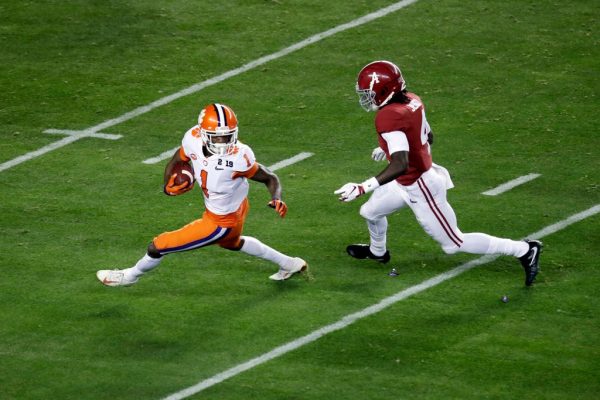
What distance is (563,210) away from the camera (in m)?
12.2

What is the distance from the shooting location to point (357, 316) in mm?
10305

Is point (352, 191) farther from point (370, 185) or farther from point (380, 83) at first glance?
point (380, 83)

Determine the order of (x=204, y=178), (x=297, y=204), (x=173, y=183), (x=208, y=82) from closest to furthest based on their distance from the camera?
(x=204, y=178)
(x=173, y=183)
(x=297, y=204)
(x=208, y=82)

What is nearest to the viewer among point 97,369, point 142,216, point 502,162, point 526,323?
point 97,369

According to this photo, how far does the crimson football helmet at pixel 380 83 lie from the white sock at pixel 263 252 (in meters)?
1.42

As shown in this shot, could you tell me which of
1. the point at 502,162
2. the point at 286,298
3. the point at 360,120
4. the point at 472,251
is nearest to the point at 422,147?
the point at 472,251

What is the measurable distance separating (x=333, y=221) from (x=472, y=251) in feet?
6.06

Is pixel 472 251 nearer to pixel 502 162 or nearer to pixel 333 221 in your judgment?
pixel 333 221

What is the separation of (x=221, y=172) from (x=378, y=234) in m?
1.62

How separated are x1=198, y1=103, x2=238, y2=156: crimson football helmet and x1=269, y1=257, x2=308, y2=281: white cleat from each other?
1.16 m

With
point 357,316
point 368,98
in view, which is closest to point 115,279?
point 357,316

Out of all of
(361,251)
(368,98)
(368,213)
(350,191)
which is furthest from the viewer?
(361,251)

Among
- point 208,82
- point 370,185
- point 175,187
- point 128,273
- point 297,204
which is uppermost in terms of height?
point 370,185

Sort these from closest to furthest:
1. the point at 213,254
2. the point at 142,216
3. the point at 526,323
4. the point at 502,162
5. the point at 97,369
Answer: the point at 97,369, the point at 526,323, the point at 213,254, the point at 142,216, the point at 502,162
